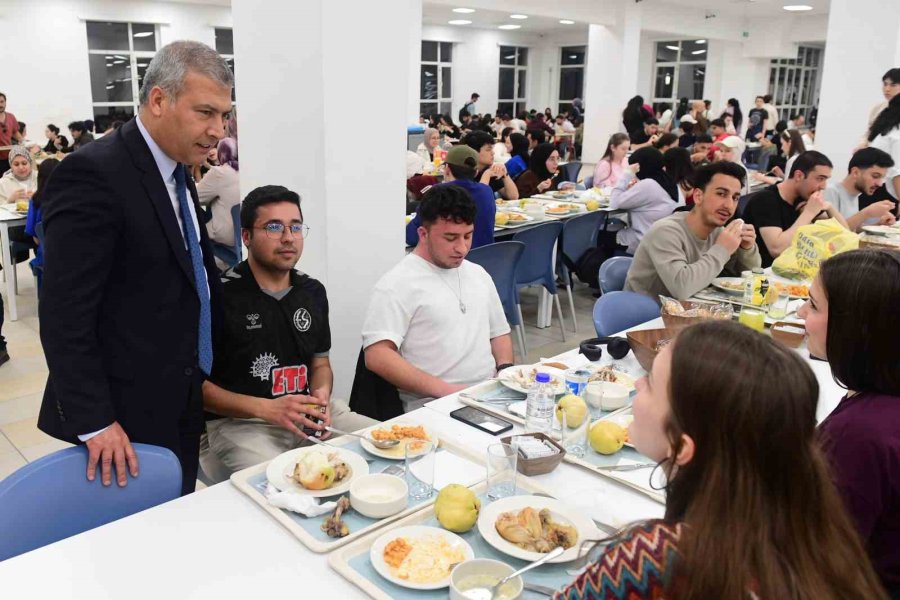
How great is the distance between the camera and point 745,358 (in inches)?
35.6

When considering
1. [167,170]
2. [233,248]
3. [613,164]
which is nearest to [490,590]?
[167,170]

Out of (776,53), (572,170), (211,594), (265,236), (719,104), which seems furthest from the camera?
(719,104)

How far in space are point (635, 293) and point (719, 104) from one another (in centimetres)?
1510

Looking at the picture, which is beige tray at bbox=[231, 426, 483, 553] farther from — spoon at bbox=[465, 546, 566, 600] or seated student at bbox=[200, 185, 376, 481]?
seated student at bbox=[200, 185, 376, 481]

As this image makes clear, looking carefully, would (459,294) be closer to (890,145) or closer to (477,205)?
(477,205)

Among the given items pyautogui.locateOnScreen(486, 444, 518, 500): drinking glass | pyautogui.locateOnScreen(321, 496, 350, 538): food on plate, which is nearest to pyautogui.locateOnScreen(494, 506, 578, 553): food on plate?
pyautogui.locateOnScreen(486, 444, 518, 500): drinking glass

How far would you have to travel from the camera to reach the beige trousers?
2.15 meters

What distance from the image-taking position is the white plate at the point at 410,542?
4.04 ft

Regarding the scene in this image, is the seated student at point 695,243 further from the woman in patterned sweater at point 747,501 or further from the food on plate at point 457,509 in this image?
the woman in patterned sweater at point 747,501

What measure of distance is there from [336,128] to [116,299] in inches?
56.8

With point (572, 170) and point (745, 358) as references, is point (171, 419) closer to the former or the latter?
point (745, 358)

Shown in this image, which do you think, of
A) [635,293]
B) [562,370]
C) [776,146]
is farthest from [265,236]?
[776,146]

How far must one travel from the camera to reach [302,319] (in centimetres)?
234

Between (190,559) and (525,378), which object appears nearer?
(190,559)
